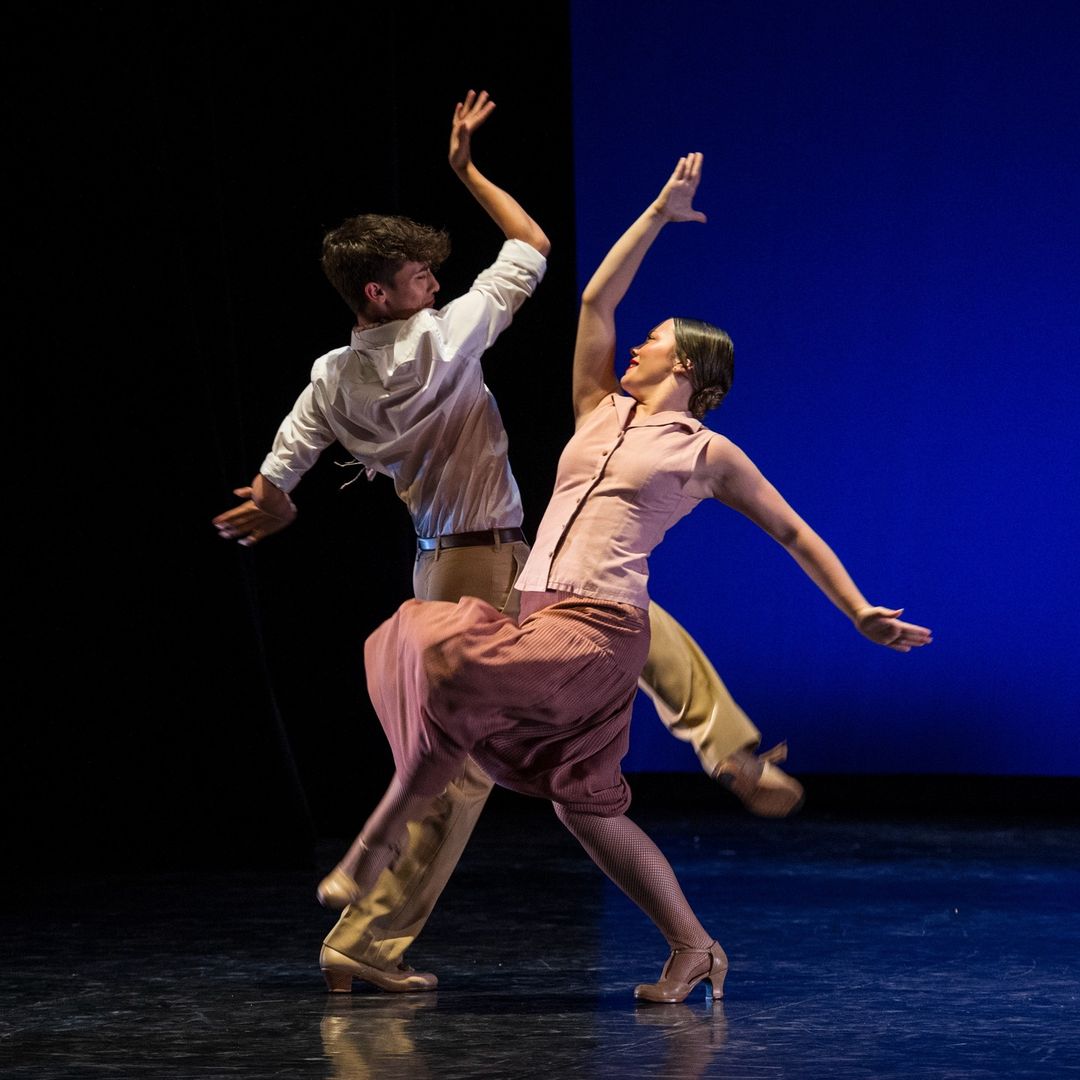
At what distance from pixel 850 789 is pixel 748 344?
1.66 m

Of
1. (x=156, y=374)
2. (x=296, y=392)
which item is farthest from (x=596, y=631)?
(x=296, y=392)

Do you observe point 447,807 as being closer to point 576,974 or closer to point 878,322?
point 576,974

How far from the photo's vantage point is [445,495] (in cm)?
337

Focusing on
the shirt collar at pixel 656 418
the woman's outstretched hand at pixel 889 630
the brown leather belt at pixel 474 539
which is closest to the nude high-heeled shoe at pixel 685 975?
the woman's outstretched hand at pixel 889 630

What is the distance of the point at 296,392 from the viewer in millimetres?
5711

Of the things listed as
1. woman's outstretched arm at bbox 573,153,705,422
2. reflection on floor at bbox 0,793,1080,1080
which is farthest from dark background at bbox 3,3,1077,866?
woman's outstretched arm at bbox 573,153,705,422

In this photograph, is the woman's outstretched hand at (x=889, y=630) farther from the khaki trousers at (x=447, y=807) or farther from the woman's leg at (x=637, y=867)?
the woman's leg at (x=637, y=867)

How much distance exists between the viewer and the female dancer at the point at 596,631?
9.68 ft

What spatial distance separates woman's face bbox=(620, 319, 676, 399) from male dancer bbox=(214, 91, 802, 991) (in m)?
0.27

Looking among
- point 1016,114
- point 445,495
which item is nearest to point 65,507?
point 445,495

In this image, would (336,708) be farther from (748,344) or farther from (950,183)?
(950,183)

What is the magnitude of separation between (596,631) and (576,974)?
0.88 meters

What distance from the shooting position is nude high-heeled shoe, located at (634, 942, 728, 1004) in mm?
3205

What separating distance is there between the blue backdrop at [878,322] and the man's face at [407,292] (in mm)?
2900
